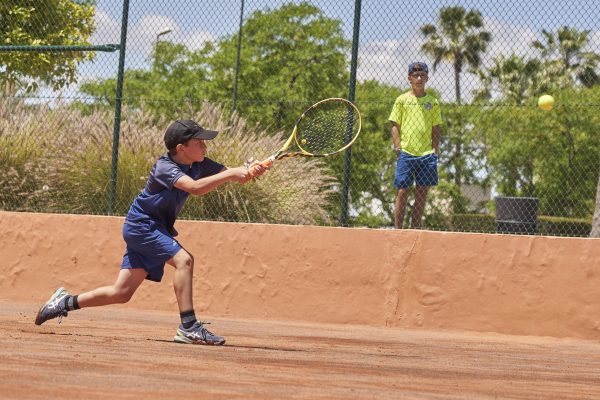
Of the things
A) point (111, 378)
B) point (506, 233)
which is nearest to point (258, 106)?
point (506, 233)

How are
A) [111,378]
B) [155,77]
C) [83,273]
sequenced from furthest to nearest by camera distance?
[155,77], [83,273], [111,378]

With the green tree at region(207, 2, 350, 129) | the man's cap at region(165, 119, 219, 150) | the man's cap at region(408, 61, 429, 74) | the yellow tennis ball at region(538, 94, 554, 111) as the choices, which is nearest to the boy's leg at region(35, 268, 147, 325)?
the man's cap at region(165, 119, 219, 150)

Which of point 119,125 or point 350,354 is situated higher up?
point 119,125

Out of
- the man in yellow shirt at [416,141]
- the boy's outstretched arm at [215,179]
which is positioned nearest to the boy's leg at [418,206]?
the man in yellow shirt at [416,141]

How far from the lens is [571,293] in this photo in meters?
9.25

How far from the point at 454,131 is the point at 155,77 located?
30.6 meters

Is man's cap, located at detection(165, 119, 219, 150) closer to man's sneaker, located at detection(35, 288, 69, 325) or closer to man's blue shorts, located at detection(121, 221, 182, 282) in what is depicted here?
man's blue shorts, located at detection(121, 221, 182, 282)

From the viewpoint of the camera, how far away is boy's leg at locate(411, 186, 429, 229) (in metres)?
9.85

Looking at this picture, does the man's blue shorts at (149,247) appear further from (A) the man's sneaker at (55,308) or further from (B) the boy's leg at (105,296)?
(A) the man's sneaker at (55,308)

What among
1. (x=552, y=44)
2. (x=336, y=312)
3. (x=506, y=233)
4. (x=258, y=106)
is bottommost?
(x=336, y=312)

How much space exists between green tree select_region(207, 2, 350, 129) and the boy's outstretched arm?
1220 centimetres

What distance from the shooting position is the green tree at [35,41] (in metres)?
14.8

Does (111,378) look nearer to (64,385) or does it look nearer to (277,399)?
(64,385)

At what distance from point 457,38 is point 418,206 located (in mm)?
3016
